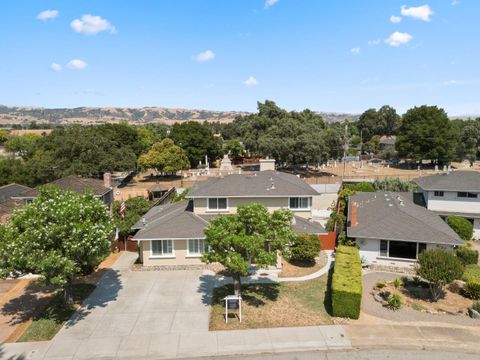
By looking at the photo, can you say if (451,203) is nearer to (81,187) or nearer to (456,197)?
(456,197)

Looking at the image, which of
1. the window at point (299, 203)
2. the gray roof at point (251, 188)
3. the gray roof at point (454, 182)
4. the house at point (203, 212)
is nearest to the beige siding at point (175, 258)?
the house at point (203, 212)

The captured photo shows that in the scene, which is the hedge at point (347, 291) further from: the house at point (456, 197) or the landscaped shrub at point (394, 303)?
the house at point (456, 197)

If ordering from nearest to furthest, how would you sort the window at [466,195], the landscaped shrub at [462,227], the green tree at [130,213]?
the green tree at [130,213], the landscaped shrub at [462,227], the window at [466,195]

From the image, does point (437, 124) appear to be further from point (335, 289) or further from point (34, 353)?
point (34, 353)

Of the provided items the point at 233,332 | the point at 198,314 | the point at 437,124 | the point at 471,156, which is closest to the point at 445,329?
the point at 233,332

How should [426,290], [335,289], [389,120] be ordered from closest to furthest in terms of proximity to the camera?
[335,289], [426,290], [389,120]

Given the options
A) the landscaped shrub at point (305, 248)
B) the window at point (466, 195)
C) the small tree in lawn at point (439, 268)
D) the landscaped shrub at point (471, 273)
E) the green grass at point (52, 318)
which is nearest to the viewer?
the green grass at point (52, 318)

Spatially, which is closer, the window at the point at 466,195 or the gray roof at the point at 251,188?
the gray roof at the point at 251,188
